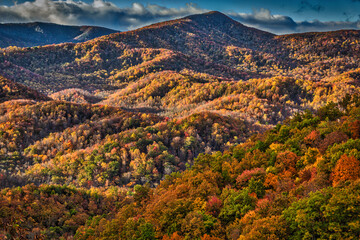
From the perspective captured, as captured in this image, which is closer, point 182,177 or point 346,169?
point 346,169

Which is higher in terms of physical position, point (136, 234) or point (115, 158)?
point (136, 234)

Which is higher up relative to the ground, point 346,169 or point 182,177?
point 346,169

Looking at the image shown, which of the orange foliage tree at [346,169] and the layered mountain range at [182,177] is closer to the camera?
the layered mountain range at [182,177]

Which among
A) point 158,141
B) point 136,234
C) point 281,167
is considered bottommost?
point 158,141

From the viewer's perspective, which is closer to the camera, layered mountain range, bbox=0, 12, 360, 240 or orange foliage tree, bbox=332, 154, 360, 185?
layered mountain range, bbox=0, 12, 360, 240

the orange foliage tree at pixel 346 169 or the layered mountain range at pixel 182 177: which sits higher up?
the orange foliage tree at pixel 346 169

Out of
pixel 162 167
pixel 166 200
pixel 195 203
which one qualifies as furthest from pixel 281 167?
pixel 162 167

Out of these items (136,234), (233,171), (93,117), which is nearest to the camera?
(136,234)

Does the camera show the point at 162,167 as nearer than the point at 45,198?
No

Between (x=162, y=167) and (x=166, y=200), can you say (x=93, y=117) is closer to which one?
(x=162, y=167)

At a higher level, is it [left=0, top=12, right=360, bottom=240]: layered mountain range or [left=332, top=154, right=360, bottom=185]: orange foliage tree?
[left=332, top=154, right=360, bottom=185]: orange foliage tree

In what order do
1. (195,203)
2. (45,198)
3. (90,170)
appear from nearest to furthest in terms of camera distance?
(195,203), (45,198), (90,170)
